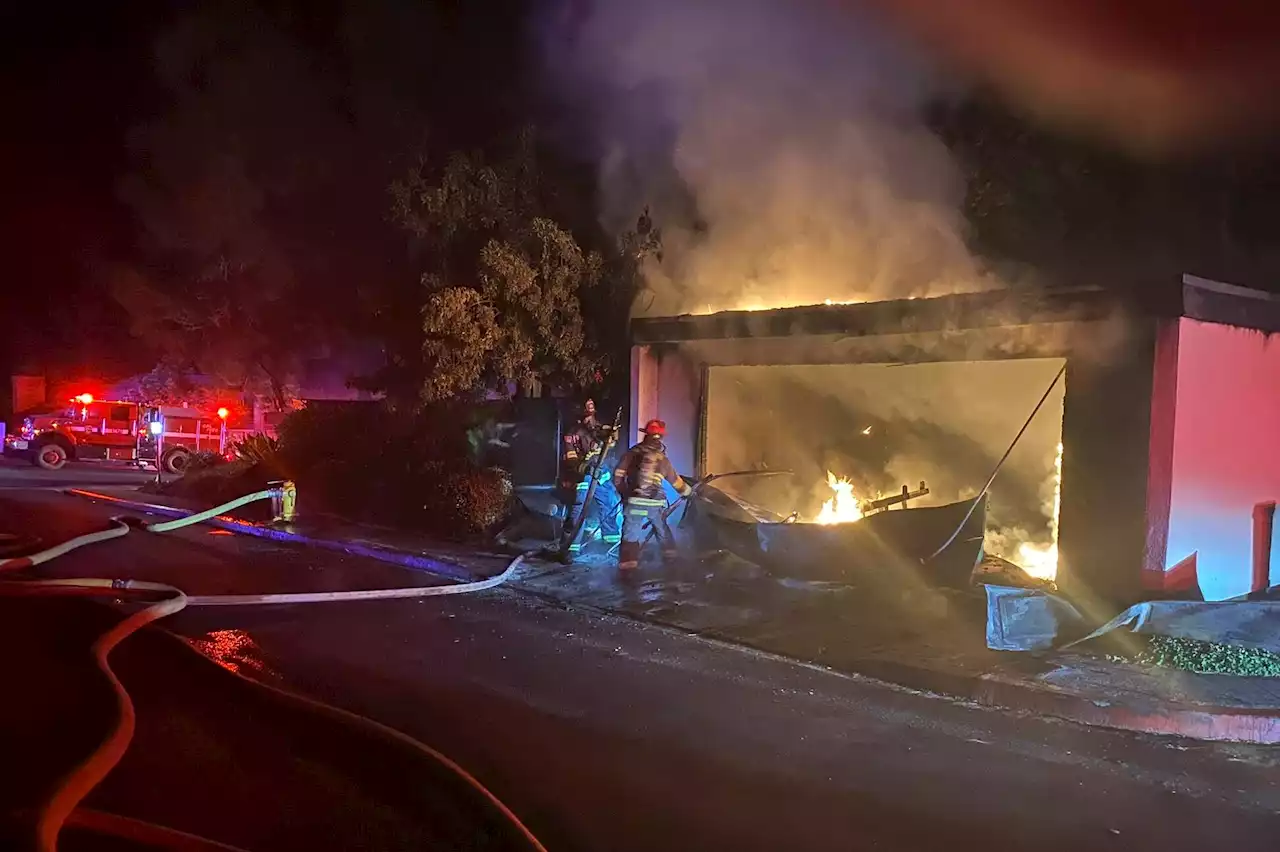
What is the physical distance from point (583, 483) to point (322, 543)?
11.8ft

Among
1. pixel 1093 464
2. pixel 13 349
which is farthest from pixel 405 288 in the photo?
pixel 13 349

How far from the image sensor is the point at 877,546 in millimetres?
8773

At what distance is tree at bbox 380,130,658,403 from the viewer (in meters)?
12.8

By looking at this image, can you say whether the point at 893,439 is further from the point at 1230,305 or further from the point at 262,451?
the point at 262,451

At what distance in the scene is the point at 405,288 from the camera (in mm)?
14352

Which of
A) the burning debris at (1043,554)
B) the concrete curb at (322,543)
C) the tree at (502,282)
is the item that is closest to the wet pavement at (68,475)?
the concrete curb at (322,543)

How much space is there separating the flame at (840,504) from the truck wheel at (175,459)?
17072 millimetres

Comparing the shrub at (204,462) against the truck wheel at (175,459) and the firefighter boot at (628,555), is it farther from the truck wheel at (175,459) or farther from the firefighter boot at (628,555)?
the firefighter boot at (628,555)

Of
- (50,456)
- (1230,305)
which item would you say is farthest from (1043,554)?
(50,456)

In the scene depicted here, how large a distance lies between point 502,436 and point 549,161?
4231mm

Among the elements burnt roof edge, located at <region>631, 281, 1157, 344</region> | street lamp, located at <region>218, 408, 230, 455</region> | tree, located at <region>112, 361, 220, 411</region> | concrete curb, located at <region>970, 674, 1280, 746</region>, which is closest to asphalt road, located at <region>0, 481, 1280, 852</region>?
concrete curb, located at <region>970, 674, 1280, 746</region>

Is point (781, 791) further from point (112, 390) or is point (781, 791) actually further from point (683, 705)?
point (112, 390)

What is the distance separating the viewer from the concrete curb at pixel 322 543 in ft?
34.6

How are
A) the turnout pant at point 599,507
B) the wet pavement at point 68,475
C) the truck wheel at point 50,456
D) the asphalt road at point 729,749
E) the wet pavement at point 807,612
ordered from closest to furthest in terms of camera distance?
the asphalt road at point 729,749, the wet pavement at point 807,612, the turnout pant at point 599,507, the wet pavement at point 68,475, the truck wheel at point 50,456
